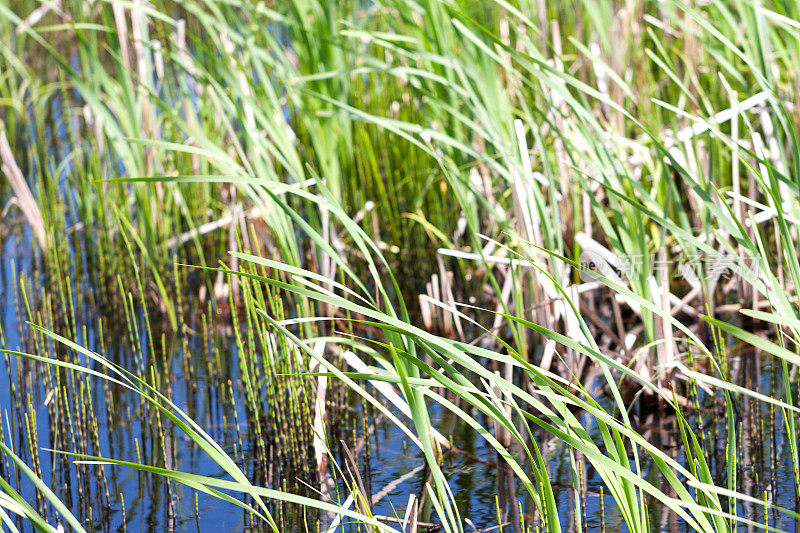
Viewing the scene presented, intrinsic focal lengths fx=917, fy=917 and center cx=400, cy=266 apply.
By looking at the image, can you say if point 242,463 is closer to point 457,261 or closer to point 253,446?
point 253,446

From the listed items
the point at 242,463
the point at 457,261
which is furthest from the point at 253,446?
the point at 457,261

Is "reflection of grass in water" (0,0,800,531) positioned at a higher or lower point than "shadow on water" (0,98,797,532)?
higher

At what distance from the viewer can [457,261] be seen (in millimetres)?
2947

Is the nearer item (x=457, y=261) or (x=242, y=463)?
(x=242, y=463)

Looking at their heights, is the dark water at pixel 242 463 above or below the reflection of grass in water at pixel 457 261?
below

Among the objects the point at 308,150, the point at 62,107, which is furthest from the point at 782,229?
the point at 62,107

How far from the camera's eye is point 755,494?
5.74 feet

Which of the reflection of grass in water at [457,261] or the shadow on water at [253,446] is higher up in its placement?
the reflection of grass in water at [457,261]

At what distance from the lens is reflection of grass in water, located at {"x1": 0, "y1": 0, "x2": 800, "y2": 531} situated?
1.46 m

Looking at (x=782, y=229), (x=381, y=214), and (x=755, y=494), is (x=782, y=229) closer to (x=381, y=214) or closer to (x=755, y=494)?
(x=755, y=494)

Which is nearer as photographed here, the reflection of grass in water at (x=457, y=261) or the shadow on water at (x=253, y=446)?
the reflection of grass in water at (x=457, y=261)

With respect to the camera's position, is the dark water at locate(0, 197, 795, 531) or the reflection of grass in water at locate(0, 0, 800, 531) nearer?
the reflection of grass in water at locate(0, 0, 800, 531)

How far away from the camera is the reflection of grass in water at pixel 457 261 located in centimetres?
146

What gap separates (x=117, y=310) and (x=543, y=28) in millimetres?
1772
